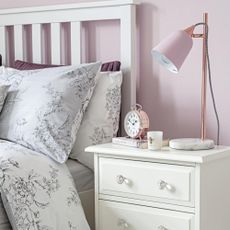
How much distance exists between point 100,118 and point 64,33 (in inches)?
24.0

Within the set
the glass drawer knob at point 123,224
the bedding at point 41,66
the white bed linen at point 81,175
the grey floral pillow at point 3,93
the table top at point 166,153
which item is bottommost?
the glass drawer knob at point 123,224

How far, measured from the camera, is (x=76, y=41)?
2592mm

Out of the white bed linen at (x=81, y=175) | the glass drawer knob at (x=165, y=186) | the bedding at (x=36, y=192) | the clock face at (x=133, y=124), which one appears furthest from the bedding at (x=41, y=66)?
the glass drawer knob at (x=165, y=186)

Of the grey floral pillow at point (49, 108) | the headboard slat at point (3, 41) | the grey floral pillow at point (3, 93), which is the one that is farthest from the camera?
the headboard slat at point (3, 41)

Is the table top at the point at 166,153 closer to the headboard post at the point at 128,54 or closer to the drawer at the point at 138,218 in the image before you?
the drawer at the point at 138,218

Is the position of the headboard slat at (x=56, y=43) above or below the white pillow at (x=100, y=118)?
above

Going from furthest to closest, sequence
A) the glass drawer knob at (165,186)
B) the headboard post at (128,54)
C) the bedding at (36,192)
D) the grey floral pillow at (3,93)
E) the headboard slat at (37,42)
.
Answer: the headboard slat at (37,42), the headboard post at (128,54), the grey floral pillow at (3,93), the glass drawer knob at (165,186), the bedding at (36,192)

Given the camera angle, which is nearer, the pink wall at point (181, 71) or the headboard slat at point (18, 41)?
the pink wall at point (181, 71)

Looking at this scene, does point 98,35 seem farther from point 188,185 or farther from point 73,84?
point 188,185

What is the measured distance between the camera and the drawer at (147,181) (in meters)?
1.87

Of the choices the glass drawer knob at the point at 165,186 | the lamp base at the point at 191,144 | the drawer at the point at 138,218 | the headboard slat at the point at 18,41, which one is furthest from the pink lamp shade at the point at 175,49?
the headboard slat at the point at 18,41

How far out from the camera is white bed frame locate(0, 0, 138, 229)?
2.40 meters

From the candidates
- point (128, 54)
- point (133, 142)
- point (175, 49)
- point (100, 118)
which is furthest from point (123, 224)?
point (128, 54)

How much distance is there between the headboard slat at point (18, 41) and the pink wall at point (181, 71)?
0.47 m
